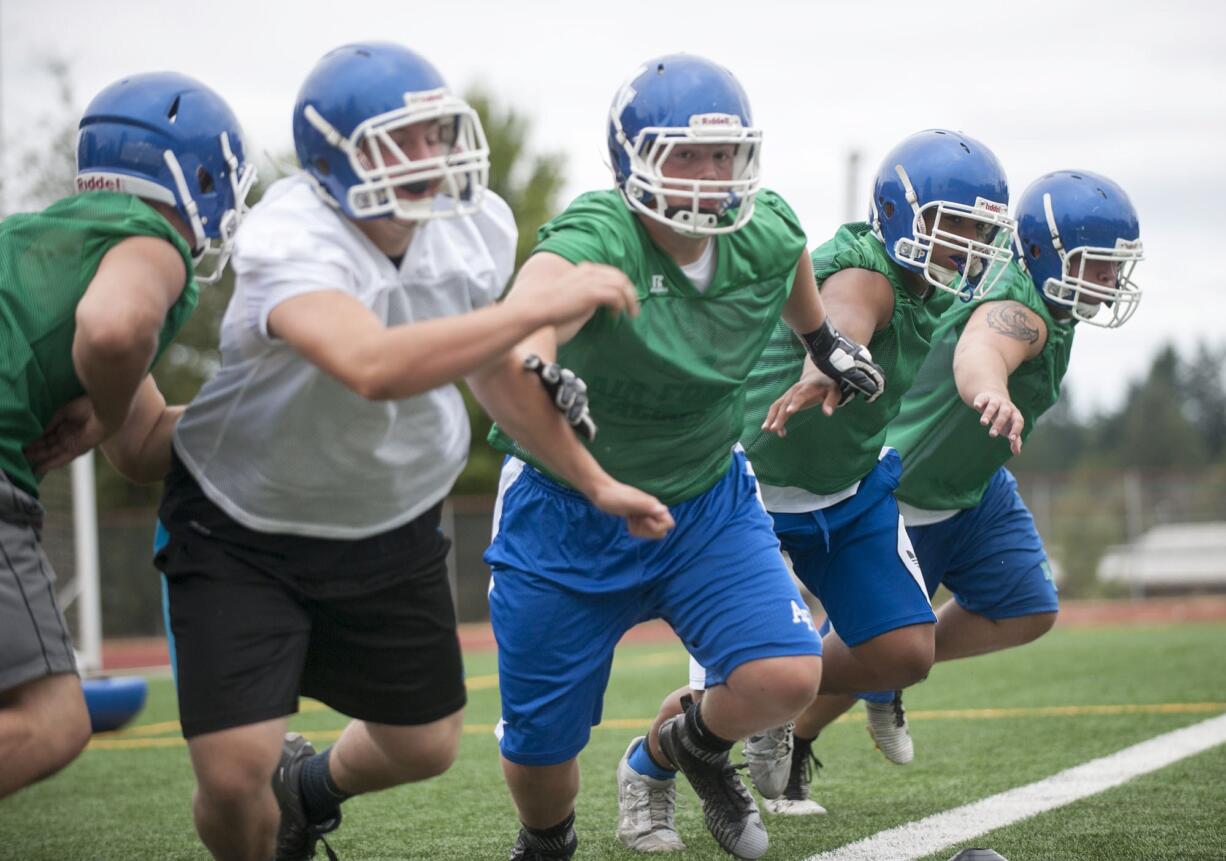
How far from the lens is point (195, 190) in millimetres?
3607

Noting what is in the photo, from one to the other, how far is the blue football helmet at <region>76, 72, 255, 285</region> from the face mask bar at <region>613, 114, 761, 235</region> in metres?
1.05

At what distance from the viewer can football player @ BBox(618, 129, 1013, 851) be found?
4816 millimetres

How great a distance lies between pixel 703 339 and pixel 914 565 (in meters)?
1.39

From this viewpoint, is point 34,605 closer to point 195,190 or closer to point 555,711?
point 195,190

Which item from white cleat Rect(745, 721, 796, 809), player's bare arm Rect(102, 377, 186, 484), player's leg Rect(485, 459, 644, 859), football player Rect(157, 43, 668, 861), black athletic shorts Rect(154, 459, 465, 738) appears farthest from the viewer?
white cleat Rect(745, 721, 796, 809)

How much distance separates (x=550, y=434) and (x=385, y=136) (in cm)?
78

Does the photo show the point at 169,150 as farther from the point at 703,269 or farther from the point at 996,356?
the point at 996,356

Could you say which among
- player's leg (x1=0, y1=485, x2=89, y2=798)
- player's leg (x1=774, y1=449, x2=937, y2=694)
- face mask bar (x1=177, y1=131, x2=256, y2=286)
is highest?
face mask bar (x1=177, y1=131, x2=256, y2=286)

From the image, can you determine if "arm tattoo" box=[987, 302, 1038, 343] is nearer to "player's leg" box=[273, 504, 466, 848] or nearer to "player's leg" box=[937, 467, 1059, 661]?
"player's leg" box=[937, 467, 1059, 661]

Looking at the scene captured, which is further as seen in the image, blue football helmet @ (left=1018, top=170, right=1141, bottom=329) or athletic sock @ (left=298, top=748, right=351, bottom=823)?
blue football helmet @ (left=1018, top=170, right=1141, bottom=329)

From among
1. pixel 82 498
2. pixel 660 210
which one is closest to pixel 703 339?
pixel 660 210

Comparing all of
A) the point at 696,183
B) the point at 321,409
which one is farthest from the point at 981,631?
the point at 321,409

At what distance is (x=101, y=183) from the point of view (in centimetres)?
358

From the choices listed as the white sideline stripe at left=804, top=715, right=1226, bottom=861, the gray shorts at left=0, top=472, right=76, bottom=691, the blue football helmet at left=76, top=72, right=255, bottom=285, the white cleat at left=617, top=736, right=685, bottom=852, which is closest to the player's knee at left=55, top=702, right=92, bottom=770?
the gray shorts at left=0, top=472, right=76, bottom=691
